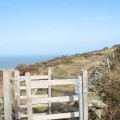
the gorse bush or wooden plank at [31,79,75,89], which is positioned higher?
wooden plank at [31,79,75,89]

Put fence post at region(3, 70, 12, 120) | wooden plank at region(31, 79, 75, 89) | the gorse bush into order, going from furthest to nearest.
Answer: the gorse bush < fence post at region(3, 70, 12, 120) < wooden plank at region(31, 79, 75, 89)

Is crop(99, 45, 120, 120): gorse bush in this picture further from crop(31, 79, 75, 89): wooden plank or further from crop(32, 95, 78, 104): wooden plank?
crop(31, 79, 75, 89): wooden plank

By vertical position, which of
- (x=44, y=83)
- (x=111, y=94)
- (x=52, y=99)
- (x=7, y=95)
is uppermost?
(x=44, y=83)

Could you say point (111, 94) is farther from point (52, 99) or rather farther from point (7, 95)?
point (7, 95)

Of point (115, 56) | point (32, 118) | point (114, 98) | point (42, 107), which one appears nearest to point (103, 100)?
point (114, 98)

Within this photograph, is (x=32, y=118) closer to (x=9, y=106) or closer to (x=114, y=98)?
(x=9, y=106)

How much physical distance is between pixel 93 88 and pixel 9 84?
22.7 ft

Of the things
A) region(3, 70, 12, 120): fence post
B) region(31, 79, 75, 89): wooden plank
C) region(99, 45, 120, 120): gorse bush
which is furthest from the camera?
region(99, 45, 120, 120): gorse bush

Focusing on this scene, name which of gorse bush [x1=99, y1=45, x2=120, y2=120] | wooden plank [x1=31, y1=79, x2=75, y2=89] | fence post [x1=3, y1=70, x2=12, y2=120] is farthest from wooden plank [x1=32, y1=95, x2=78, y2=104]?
gorse bush [x1=99, y1=45, x2=120, y2=120]

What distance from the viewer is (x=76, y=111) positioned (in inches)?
611

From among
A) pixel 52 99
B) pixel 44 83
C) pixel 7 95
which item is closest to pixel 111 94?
pixel 52 99

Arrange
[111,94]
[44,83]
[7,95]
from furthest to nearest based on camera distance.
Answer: [111,94] → [7,95] → [44,83]

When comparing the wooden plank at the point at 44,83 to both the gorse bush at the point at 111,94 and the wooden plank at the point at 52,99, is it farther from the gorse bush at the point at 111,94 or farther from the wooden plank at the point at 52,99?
the gorse bush at the point at 111,94

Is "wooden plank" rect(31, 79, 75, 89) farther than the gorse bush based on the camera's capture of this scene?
No
